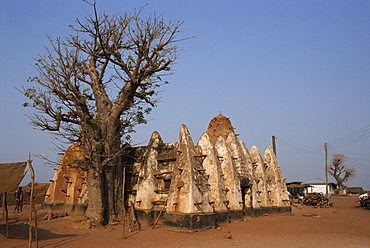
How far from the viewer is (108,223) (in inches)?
546

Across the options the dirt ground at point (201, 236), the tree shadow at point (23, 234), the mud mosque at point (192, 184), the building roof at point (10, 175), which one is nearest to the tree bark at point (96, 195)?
the dirt ground at point (201, 236)

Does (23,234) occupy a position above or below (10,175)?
below

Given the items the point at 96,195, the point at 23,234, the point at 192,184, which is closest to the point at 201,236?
the point at 192,184

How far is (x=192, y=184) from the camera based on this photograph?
41.1 feet

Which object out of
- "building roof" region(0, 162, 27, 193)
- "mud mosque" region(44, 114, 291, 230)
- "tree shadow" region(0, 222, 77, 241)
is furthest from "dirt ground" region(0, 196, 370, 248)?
"building roof" region(0, 162, 27, 193)

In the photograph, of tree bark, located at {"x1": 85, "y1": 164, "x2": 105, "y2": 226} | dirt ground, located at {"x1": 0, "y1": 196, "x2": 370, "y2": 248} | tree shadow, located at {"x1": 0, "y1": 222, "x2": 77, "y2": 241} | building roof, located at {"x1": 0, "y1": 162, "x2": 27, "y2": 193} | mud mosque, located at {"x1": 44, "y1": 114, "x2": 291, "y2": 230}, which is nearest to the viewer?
building roof, located at {"x1": 0, "y1": 162, "x2": 27, "y2": 193}

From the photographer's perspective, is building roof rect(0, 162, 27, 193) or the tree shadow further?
the tree shadow

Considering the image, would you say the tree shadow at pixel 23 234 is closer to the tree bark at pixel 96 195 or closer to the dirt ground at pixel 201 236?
the dirt ground at pixel 201 236

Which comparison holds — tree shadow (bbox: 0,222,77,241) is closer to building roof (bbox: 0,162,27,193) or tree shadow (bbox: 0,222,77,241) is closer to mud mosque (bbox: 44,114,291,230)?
building roof (bbox: 0,162,27,193)

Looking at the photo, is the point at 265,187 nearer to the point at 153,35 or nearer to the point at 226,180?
the point at 226,180

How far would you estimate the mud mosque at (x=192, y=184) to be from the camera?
12625mm

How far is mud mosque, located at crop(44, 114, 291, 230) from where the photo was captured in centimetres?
1262

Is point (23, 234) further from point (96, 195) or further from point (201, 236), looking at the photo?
point (201, 236)

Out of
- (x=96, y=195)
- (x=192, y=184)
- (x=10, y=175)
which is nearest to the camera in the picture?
(x=10, y=175)
